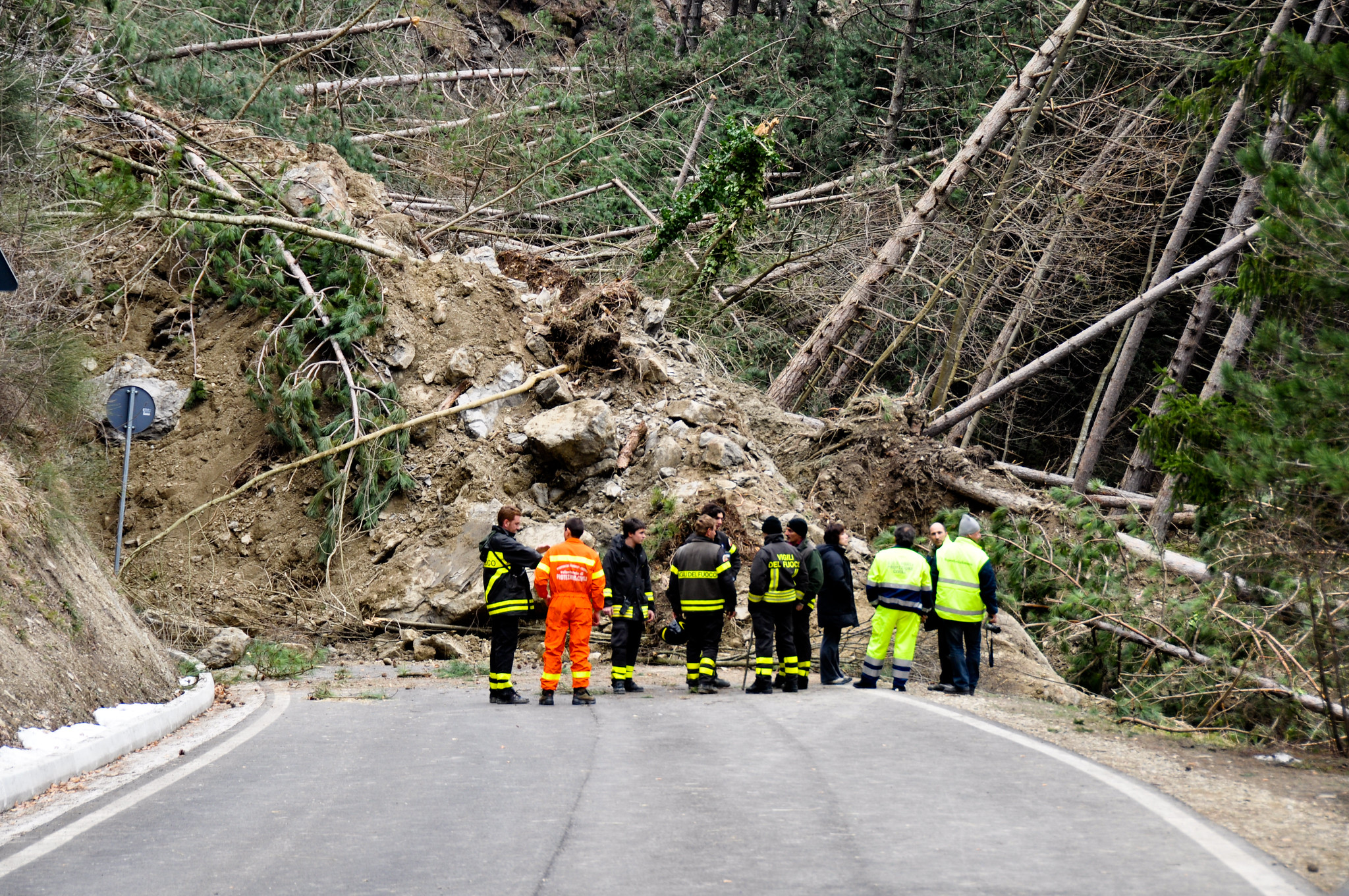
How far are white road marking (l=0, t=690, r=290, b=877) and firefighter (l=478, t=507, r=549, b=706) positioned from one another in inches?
79.1

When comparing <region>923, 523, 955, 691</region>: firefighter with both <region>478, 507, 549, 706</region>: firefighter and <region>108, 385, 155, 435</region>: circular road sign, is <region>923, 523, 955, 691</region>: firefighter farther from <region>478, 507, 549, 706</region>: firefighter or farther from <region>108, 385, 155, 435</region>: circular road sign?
<region>108, 385, 155, 435</region>: circular road sign

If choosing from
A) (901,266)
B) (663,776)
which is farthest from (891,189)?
(663,776)

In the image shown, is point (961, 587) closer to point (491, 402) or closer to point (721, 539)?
point (721, 539)

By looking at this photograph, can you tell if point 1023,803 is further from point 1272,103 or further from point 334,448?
point 334,448

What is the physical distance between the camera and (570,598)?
9.69 metres

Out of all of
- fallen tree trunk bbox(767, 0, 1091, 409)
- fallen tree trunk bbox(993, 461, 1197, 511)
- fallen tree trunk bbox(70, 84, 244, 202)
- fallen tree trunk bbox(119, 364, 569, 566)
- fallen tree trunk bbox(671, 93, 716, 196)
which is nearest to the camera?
fallen tree trunk bbox(119, 364, 569, 566)

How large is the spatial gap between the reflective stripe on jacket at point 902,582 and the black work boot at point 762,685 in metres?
1.22

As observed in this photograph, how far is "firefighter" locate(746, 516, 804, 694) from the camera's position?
34.9 ft

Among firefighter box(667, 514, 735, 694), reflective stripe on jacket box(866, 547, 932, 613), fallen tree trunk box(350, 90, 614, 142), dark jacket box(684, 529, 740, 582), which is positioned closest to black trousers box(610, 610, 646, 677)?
firefighter box(667, 514, 735, 694)

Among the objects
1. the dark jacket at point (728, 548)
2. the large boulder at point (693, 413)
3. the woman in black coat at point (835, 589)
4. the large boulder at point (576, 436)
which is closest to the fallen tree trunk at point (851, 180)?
the large boulder at point (693, 413)

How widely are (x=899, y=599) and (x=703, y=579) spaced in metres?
1.79

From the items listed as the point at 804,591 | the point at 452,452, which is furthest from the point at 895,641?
the point at 452,452

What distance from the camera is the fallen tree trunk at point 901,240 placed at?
19.0 metres

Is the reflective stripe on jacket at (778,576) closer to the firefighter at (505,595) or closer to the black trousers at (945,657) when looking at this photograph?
the black trousers at (945,657)
